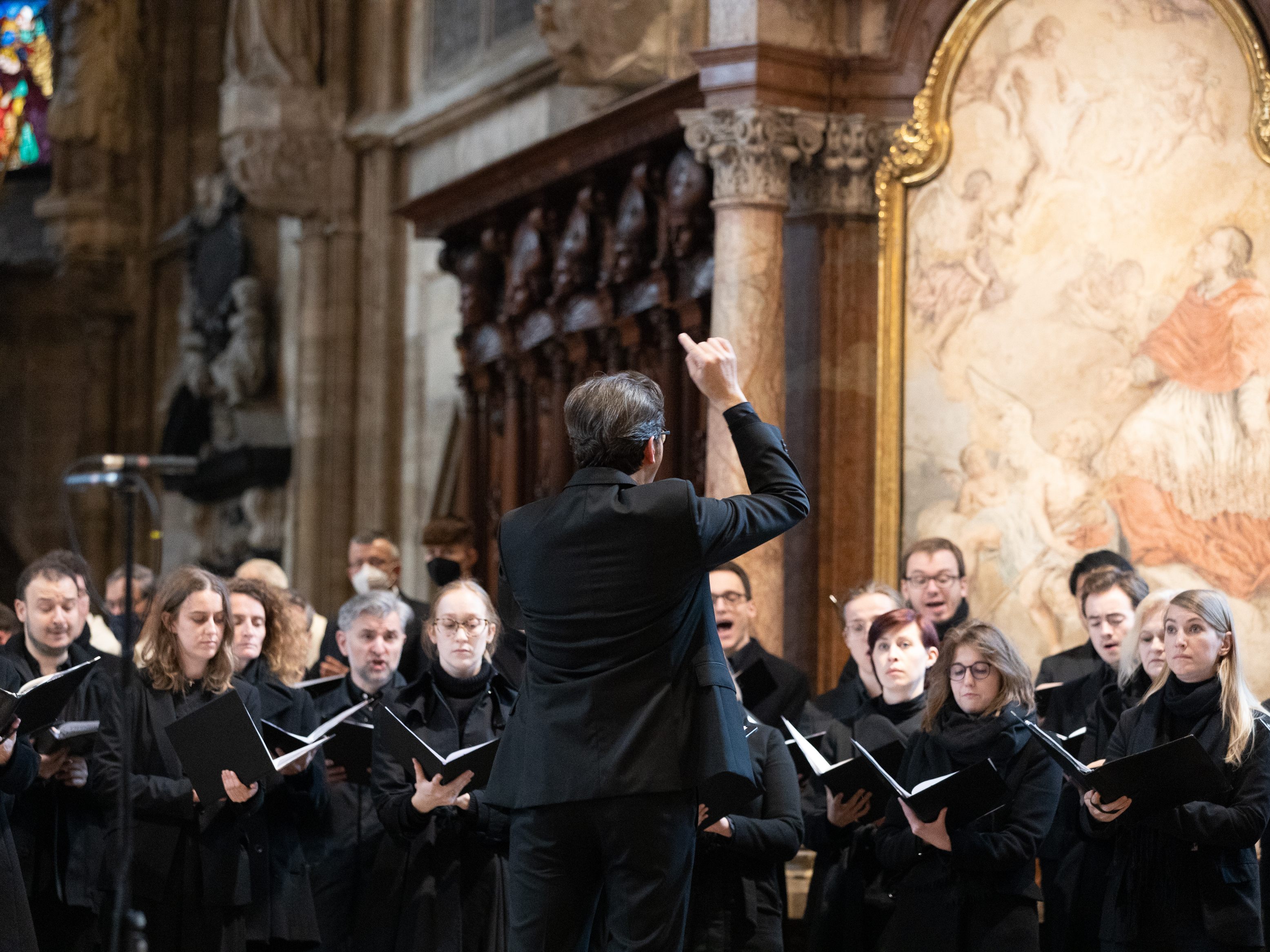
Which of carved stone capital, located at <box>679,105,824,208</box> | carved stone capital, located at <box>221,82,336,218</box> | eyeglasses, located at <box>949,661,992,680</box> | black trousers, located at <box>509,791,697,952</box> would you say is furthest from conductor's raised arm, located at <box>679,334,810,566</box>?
carved stone capital, located at <box>221,82,336,218</box>

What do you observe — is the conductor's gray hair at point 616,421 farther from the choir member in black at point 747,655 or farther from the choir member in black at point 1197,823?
the choir member in black at point 747,655

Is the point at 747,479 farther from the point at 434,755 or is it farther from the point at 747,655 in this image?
the point at 747,655

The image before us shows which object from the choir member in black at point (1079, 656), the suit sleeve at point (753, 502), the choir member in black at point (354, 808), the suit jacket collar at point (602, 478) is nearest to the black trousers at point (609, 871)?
the suit sleeve at point (753, 502)

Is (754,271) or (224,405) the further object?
(224,405)

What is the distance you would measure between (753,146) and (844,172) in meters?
0.59

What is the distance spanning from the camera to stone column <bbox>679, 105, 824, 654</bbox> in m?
8.15

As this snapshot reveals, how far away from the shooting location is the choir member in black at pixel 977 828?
5430mm

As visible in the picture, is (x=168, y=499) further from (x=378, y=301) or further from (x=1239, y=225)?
(x=1239, y=225)

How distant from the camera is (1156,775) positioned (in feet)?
16.8

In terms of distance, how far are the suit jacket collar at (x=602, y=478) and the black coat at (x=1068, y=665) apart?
337 centimetres

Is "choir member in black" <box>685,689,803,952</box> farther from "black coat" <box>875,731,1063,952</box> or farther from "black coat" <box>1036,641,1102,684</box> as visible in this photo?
"black coat" <box>1036,641,1102,684</box>

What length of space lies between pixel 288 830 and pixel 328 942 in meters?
0.54

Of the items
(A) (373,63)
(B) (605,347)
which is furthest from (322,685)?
(A) (373,63)

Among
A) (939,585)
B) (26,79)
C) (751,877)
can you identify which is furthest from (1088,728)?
(26,79)
